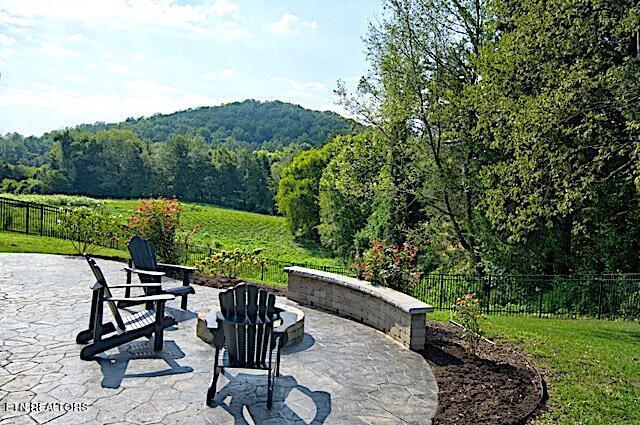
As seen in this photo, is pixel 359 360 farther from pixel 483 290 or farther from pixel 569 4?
pixel 483 290

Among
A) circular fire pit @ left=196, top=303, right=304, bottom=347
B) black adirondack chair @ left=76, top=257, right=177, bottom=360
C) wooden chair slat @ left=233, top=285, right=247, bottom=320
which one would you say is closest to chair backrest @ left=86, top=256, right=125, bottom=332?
black adirondack chair @ left=76, top=257, right=177, bottom=360

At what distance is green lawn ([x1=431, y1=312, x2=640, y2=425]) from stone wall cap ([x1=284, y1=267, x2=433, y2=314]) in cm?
162

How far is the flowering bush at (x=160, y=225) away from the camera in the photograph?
1241 cm

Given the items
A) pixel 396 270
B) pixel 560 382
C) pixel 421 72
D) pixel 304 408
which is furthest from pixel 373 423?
pixel 421 72

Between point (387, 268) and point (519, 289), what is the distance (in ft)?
28.4

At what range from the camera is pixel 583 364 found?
6773 millimetres

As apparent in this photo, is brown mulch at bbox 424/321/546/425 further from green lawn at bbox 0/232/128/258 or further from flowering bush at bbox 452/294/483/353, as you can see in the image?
green lawn at bbox 0/232/128/258

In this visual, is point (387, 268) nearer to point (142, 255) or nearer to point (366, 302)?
point (366, 302)

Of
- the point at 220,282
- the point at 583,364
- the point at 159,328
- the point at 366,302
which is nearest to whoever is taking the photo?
the point at 159,328

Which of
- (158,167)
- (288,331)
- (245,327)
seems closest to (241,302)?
(245,327)

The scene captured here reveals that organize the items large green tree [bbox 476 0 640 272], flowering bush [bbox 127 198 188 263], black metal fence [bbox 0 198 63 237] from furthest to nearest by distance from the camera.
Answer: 1. black metal fence [bbox 0 198 63 237]
2. flowering bush [bbox 127 198 188 263]
3. large green tree [bbox 476 0 640 272]

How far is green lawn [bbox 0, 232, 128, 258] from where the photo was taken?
1328 centimetres

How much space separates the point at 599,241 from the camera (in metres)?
15.3

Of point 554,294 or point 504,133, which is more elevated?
point 504,133
